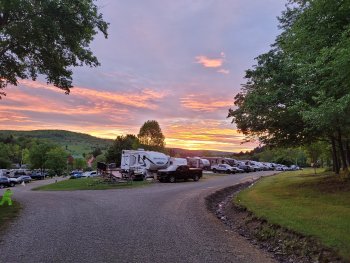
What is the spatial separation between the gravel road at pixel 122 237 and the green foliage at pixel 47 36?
7055mm

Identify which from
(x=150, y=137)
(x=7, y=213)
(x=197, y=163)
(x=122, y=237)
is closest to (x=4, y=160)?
(x=150, y=137)

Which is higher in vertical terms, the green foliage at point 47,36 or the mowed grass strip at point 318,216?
the green foliage at point 47,36

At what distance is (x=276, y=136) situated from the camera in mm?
26859

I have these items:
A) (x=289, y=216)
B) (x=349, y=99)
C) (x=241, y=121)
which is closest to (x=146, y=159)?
(x=241, y=121)

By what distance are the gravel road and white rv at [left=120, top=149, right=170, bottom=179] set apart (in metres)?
23.3

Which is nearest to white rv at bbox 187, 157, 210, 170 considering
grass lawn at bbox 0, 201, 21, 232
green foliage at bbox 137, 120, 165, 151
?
green foliage at bbox 137, 120, 165, 151

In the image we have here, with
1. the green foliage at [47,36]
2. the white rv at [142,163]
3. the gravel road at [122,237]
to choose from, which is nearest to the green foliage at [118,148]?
the white rv at [142,163]

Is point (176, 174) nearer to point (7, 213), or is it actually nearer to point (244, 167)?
point (7, 213)

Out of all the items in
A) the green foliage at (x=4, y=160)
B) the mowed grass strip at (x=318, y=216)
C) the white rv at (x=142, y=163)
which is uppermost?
the green foliage at (x=4, y=160)

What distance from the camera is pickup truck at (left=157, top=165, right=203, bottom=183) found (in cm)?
3662

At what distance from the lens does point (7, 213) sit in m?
15.2

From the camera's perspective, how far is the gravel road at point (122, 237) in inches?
339

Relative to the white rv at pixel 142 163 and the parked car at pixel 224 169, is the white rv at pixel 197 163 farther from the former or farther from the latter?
the white rv at pixel 142 163

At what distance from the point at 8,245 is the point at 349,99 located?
988 centimetres
